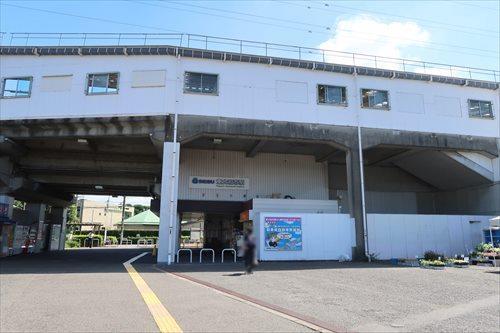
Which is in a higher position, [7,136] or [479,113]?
[479,113]

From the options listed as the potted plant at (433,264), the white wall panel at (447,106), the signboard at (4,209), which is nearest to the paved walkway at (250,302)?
the potted plant at (433,264)

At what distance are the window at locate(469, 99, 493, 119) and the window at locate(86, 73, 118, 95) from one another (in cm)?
2314

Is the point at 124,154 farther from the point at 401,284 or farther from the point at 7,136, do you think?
the point at 401,284

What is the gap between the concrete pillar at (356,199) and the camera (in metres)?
22.3

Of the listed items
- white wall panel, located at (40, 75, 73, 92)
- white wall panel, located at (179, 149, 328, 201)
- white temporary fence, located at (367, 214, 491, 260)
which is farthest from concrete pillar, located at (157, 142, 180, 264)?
white temporary fence, located at (367, 214, 491, 260)

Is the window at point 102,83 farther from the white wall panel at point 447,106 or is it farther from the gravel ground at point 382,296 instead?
the white wall panel at point 447,106

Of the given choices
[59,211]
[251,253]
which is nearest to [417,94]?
[251,253]

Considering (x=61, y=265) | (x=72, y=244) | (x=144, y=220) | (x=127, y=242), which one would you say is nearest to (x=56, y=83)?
(x=61, y=265)

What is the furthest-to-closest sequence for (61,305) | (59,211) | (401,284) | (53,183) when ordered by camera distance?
(59,211) → (53,183) → (401,284) → (61,305)

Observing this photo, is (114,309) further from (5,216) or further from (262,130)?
(5,216)

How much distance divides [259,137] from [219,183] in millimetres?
6048

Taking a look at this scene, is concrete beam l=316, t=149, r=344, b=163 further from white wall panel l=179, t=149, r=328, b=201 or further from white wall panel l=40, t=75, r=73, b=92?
white wall panel l=40, t=75, r=73, b=92

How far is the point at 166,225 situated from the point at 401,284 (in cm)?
1193

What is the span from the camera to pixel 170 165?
20703 millimetres
